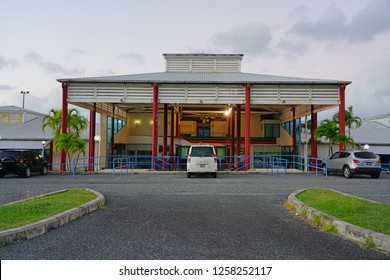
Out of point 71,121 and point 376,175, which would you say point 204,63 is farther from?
point 376,175

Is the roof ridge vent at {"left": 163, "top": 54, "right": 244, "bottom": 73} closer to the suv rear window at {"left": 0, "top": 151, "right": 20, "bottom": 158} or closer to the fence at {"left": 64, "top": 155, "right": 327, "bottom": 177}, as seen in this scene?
the fence at {"left": 64, "top": 155, "right": 327, "bottom": 177}

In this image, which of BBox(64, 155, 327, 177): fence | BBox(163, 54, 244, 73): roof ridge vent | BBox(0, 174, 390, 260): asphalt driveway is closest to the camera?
BBox(0, 174, 390, 260): asphalt driveway

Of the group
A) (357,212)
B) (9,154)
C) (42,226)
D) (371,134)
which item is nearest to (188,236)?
(42,226)

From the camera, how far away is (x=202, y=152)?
63.5ft

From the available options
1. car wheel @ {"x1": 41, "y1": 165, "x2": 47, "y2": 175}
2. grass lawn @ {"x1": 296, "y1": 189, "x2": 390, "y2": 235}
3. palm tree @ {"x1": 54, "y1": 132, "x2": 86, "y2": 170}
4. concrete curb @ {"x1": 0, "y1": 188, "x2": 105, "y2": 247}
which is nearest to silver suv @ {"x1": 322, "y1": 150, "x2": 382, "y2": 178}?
grass lawn @ {"x1": 296, "y1": 189, "x2": 390, "y2": 235}

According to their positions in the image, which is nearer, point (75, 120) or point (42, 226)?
point (42, 226)

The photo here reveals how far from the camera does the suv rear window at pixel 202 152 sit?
63.3 feet

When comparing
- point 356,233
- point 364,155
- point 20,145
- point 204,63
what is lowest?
point 356,233

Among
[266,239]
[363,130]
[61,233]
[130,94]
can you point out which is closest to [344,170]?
[130,94]

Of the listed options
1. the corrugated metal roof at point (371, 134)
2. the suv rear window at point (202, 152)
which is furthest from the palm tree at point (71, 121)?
the corrugated metal roof at point (371, 134)

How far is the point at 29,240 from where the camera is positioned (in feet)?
19.4

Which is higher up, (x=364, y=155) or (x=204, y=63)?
(x=204, y=63)

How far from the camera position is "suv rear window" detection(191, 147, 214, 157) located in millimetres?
19281
